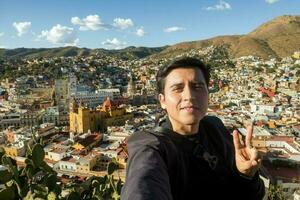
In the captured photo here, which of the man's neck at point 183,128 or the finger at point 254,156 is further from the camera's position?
the man's neck at point 183,128

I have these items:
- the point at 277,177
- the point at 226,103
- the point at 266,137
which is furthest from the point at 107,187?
the point at 226,103

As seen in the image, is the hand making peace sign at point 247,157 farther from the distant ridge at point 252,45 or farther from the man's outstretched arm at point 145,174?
the distant ridge at point 252,45

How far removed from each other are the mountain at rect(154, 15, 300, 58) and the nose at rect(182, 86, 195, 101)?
83.9 metres

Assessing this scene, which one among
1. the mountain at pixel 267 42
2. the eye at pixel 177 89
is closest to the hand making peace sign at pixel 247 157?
the eye at pixel 177 89

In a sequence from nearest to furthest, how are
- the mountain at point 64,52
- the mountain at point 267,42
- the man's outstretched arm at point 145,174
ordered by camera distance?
the man's outstretched arm at point 145,174 < the mountain at point 267,42 < the mountain at point 64,52

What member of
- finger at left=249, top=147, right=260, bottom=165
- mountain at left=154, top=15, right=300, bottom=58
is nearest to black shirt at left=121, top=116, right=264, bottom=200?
finger at left=249, top=147, right=260, bottom=165

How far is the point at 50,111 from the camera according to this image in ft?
104

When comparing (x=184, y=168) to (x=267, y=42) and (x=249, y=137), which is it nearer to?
(x=249, y=137)

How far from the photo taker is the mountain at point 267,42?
84.0 metres

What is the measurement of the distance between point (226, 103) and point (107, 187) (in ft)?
111

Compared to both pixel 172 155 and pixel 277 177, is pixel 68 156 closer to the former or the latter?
pixel 277 177

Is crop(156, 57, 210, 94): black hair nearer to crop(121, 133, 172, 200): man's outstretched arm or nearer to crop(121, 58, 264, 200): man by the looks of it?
crop(121, 58, 264, 200): man

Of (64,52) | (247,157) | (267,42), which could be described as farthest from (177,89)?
(64,52)

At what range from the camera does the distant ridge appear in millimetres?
84750
